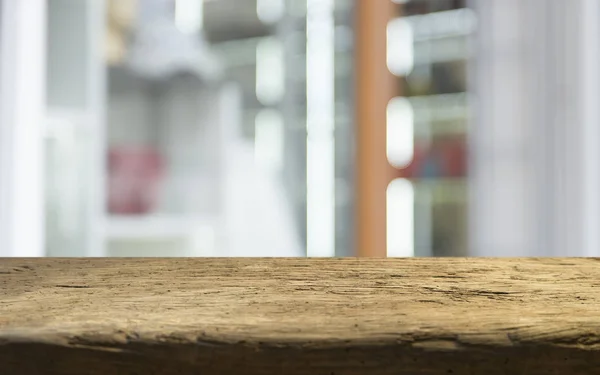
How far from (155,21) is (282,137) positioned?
0.44 metres

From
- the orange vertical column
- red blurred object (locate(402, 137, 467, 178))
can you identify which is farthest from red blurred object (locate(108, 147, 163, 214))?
red blurred object (locate(402, 137, 467, 178))

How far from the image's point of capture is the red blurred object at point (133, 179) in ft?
5.56

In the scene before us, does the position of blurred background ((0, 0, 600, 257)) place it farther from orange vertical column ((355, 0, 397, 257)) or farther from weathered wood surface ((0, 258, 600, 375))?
weathered wood surface ((0, 258, 600, 375))

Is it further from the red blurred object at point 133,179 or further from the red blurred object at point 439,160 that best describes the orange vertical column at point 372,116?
the red blurred object at point 133,179

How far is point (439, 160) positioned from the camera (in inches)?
66.7

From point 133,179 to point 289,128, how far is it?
403 mm

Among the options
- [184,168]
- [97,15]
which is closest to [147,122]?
[184,168]

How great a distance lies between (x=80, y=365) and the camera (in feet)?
0.43

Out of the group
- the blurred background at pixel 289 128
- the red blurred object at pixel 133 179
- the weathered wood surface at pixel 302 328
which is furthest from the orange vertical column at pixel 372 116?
the weathered wood surface at pixel 302 328

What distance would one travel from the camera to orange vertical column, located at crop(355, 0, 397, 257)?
166 cm

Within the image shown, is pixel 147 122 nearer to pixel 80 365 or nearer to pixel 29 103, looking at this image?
pixel 29 103

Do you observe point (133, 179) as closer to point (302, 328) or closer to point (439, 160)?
point (439, 160)

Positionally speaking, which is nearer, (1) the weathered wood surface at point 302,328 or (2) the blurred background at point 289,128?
(1) the weathered wood surface at point 302,328

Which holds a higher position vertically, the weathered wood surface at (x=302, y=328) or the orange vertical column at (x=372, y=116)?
the orange vertical column at (x=372, y=116)
